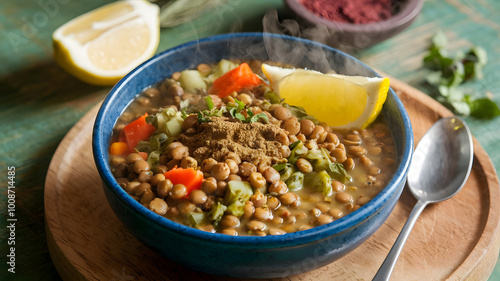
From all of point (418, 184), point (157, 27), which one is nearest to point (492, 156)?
point (418, 184)

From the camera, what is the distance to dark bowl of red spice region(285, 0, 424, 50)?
377cm

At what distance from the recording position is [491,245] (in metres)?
2.60

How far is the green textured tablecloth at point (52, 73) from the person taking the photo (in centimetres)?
292

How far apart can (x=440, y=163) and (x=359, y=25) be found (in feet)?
4.28

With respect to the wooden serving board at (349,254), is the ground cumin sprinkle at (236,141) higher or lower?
higher

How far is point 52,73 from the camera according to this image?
12.8 ft

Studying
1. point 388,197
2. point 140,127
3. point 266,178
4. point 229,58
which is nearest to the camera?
point 388,197

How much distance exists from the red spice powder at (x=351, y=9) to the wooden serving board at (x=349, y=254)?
1.41m

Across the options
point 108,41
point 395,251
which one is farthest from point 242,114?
point 108,41

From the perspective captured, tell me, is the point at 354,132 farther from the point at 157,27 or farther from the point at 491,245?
the point at 157,27

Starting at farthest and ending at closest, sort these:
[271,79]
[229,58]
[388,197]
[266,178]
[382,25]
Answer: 1. [382,25]
2. [229,58]
3. [271,79]
4. [266,178]
5. [388,197]

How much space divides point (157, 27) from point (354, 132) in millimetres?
1885

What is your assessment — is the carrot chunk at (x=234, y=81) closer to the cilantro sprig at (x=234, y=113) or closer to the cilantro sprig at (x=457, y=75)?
the cilantro sprig at (x=234, y=113)

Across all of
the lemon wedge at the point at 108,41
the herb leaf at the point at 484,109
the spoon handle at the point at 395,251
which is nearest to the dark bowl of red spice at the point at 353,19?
the herb leaf at the point at 484,109
